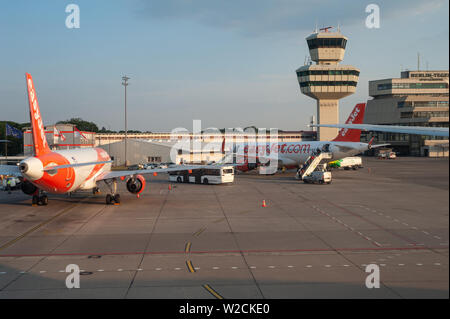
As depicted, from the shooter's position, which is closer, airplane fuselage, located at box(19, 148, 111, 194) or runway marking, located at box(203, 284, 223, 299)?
runway marking, located at box(203, 284, 223, 299)

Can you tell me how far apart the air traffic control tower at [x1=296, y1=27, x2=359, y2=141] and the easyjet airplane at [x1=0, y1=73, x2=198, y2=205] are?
8212cm

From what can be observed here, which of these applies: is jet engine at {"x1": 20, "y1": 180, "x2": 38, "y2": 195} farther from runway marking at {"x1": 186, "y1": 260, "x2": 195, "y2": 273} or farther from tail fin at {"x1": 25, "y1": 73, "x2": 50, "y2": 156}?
runway marking at {"x1": 186, "y1": 260, "x2": 195, "y2": 273}

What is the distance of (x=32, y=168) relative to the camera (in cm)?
2836

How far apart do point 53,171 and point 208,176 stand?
26.2 meters

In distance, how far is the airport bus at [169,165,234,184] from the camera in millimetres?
52000

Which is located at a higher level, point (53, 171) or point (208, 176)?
point (53, 171)

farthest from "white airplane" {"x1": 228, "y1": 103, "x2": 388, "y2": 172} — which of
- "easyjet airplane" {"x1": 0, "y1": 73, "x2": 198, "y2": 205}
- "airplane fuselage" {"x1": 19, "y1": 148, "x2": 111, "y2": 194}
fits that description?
"airplane fuselage" {"x1": 19, "y1": 148, "x2": 111, "y2": 194}

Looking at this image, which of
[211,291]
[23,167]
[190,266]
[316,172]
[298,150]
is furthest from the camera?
[298,150]

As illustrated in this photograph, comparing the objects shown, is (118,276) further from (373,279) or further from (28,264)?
(373,279)

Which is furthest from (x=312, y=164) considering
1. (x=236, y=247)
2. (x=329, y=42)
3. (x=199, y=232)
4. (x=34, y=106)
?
(x=329, y=42)
